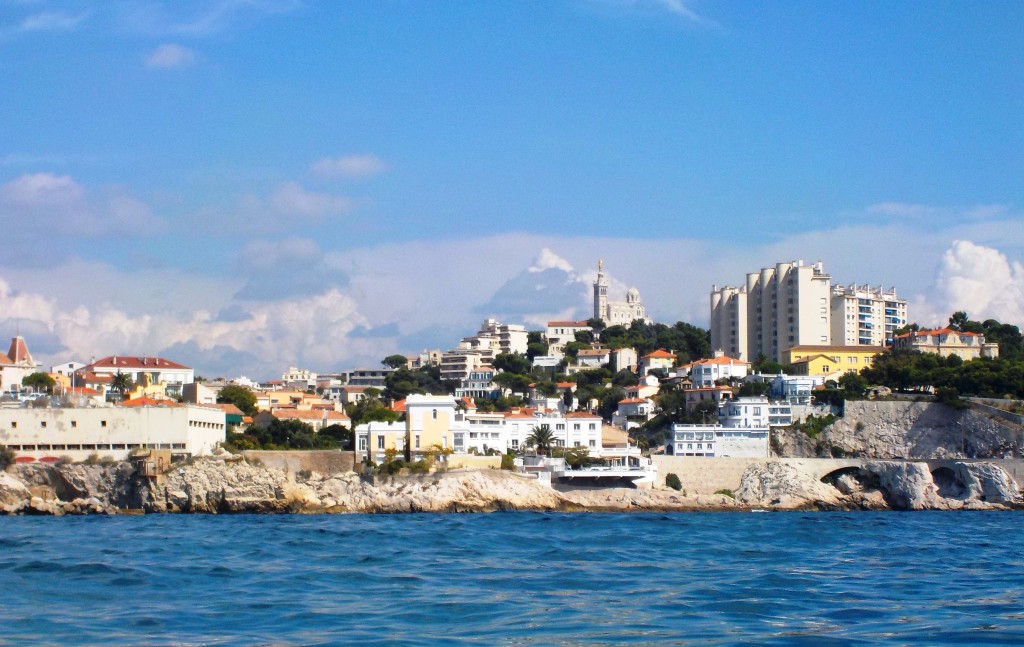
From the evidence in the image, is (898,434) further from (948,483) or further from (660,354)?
(660,354)

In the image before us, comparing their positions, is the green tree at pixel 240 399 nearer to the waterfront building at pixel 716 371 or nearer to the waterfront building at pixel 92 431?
the waterfront building at pixel 92 431

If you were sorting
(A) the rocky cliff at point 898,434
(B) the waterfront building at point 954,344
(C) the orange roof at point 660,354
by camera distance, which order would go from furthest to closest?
→ (C) the orange roof at point 660,354 < (B) the waterfront building at point 954,344 < (A) the rocky cliff at point 898,434

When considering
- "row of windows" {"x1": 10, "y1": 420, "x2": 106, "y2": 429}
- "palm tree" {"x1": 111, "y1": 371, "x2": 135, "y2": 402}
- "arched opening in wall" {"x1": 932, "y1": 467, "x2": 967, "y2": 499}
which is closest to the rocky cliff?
"arched opening in wall" {"x1": 932, "y1": 467, "x2": 967, "y2": 499}

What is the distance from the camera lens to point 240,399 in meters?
84.6

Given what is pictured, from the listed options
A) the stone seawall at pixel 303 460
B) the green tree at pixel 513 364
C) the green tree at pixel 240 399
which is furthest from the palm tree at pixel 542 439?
the green tree at pixel 513 364

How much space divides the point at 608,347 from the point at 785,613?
9813 cm

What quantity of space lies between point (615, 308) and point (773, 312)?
47409mm

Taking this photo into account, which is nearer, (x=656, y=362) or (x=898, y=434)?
(x=898, y=434)

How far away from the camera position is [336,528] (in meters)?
44.4

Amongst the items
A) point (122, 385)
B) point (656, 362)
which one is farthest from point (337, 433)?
point (656, 362)

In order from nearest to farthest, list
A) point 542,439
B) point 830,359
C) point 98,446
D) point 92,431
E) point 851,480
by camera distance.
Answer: point 98,446
point 92,431
point 851,480
point 542,439
point 830,359

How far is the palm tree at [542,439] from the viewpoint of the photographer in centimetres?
6462

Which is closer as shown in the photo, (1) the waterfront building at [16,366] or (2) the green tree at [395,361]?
(1) the waterfront building at [16,366]

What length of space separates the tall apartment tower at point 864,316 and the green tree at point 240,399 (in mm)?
44369
